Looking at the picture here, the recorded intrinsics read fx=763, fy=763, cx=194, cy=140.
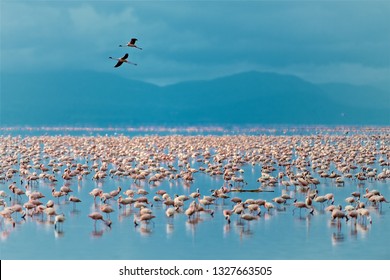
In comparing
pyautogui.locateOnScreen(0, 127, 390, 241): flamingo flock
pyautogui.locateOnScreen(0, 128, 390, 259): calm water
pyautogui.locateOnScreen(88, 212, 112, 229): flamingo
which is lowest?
pyautogui.locateOnScreen(0, 128, 390, 259): calm water

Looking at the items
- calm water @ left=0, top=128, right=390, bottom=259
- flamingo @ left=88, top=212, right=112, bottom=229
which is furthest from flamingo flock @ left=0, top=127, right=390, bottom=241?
calm water @ left=0, top=128, right=390, bottom=259

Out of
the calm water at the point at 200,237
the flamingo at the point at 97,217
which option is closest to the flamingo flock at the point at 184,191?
the flamingo at the point at 97,217

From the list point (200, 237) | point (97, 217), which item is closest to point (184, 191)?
point (97, 217)

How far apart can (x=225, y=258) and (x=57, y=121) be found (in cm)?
16303

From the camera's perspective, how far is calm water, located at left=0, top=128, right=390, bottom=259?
47.3 ft

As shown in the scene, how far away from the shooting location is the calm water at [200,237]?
47.3 ft

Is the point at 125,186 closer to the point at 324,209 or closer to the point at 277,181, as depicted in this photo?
the point at 277,181

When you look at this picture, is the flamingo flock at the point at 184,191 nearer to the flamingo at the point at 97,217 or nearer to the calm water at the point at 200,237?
the flamingo at the point at 97,217

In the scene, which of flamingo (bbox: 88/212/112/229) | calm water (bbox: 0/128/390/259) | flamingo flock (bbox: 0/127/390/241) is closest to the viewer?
Result: calm water (bbox: 0/128/390/259)

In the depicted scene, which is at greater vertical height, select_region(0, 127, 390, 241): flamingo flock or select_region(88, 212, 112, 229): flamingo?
select_region(0, 127, 390, 241): flamingo flock

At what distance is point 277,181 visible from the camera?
2414 centimetres

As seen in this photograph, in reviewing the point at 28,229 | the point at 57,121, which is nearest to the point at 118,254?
the point at 28,229

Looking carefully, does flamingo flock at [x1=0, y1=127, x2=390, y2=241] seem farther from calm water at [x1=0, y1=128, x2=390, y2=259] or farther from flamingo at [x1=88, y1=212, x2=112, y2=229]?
calm water at [x1=0, y1=128, x2=390, y2=259]

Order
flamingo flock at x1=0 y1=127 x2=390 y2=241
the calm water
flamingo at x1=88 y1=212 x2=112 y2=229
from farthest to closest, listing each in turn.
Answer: flamingo flock at x1=0 y1=127 x2=390 y2=241 → flamingo at x1=88 y1=212 x2=112 y2=229 → the calm water
